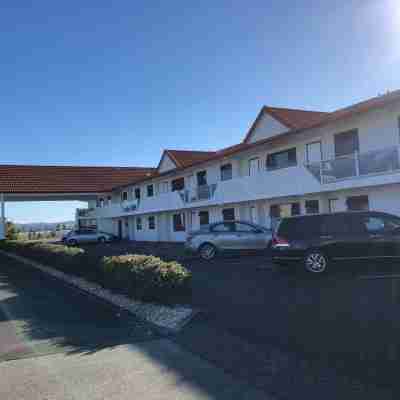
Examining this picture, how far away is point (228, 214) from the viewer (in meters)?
26.3

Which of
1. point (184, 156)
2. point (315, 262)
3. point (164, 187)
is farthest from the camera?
point (184, 156)

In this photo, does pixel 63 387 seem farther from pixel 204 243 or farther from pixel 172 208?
pixel 172 208

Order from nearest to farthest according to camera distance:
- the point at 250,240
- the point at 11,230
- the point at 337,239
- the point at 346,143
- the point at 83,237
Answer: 1. the point at 337,239
2. the point at 250,240
3. the point at 346,143
4. the point at 83,237
5. the point at 11,230

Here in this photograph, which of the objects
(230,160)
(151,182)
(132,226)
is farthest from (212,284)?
(132,226)

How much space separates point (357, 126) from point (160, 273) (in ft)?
41.5

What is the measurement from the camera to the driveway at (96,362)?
456 cm

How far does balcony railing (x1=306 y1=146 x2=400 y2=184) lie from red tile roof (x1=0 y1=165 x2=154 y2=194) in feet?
83.9

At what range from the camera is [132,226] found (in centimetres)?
4109

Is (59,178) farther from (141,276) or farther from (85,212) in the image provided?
(141,276)

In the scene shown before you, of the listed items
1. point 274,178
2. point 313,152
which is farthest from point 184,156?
point 313,152

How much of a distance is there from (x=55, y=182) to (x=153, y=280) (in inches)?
1518

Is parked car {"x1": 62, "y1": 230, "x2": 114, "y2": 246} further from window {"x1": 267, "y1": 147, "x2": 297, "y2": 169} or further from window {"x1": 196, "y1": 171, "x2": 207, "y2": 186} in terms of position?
window {"x1": 267, "y1": 147, "x2": 297, "y2": 169}

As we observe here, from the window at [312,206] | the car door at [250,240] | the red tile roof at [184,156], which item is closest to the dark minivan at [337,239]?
the car door at [250,240]

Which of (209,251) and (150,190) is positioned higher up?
(150,190)
